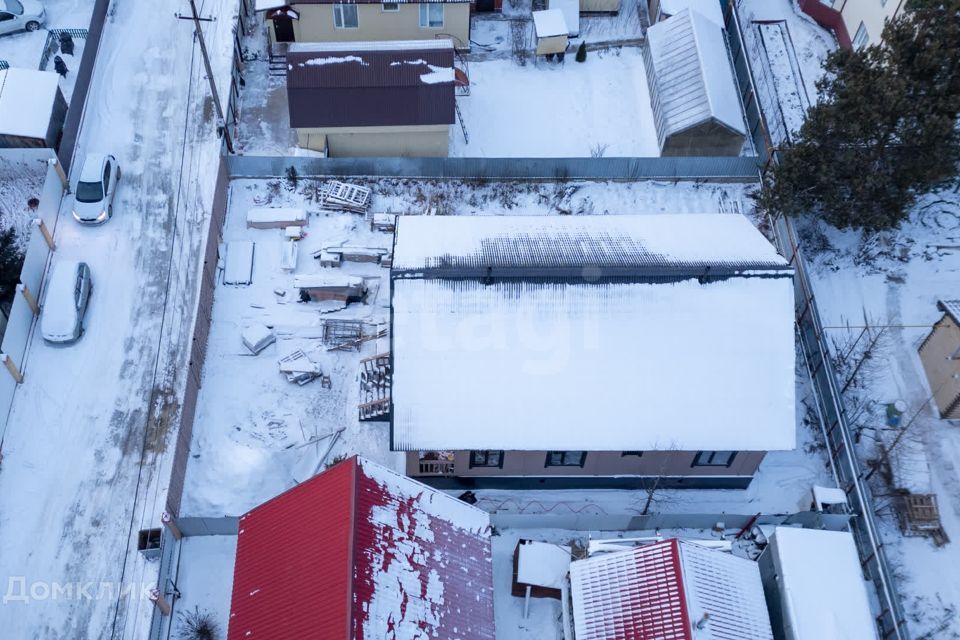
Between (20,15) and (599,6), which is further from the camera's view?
(599,6)

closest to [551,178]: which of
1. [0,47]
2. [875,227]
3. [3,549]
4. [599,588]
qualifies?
[875,227]

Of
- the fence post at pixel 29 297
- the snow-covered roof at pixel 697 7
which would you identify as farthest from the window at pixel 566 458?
the snow-covered roof at pixel 697 7

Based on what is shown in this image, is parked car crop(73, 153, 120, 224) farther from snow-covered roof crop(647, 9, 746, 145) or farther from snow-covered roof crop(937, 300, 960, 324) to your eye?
snow-covered roof crop(937, 300, 960, 324)

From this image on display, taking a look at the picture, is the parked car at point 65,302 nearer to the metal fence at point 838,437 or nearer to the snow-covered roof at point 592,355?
the snow-covered roof at point 592,355

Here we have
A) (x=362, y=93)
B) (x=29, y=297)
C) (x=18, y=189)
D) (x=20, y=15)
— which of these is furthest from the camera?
(x=20, y=15)

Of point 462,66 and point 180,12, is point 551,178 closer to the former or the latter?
point 462,66

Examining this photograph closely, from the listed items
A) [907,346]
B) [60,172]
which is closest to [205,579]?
[60,172]

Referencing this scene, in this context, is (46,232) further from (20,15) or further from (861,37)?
(861,37)
